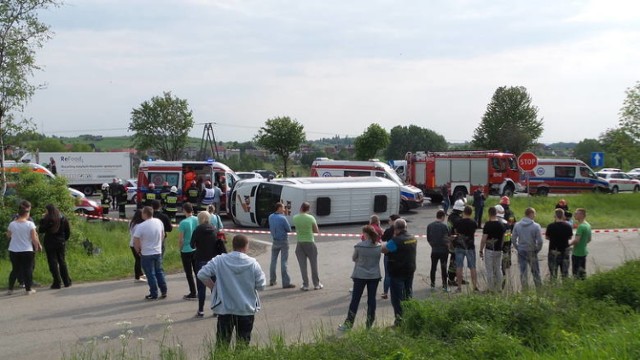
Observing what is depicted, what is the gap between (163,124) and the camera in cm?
5256

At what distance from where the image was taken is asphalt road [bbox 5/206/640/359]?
8.31 m

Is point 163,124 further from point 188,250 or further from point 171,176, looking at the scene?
point 188,250

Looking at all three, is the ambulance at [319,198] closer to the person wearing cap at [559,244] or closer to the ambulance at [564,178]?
the person wearing cap at [559,244]

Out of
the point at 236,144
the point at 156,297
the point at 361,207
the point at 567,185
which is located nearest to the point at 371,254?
the point at 156,297

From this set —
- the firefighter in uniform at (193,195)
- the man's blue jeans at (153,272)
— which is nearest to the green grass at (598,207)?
the firefighter in uniform at (193,195)

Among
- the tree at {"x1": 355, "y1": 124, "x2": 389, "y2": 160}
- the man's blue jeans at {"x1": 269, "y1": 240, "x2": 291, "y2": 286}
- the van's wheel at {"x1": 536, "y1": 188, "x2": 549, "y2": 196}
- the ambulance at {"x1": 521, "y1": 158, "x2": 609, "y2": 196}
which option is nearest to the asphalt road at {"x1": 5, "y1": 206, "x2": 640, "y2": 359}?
the man's blue jeans at {"x1": 269, "y1": 240, "x2": 291, "y2": 286}

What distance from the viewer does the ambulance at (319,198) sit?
862 inches

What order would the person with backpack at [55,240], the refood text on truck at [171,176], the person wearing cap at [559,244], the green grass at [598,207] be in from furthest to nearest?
the refood text on truck at [171,176] < the green grass at [598,207] < the person with backpack at [55,240] < the person wearing cap at [559,244]

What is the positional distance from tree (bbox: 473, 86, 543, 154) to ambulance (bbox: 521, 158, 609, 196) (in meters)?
36.9

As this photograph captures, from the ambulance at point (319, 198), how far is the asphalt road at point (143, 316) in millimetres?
7568

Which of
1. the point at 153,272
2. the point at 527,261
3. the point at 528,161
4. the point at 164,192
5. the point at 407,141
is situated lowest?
the point at 153,272

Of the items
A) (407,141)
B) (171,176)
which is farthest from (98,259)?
(407,141)

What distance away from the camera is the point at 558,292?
8.16 meters

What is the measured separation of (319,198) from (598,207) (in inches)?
599
